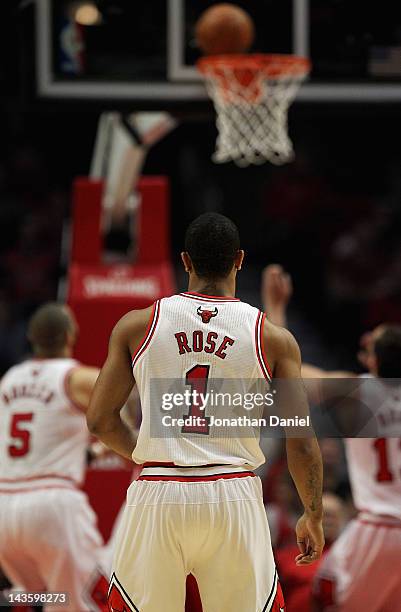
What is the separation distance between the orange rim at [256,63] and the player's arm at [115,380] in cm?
417

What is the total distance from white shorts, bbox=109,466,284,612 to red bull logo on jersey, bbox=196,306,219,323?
0.51 m

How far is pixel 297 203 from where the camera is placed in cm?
1336

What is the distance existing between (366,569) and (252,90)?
12.5 ft

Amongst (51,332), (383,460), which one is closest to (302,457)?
(383,460)

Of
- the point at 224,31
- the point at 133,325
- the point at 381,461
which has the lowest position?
the point at 381,461

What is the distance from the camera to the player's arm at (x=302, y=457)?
3.72 m

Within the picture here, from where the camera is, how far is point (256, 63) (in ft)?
25.0

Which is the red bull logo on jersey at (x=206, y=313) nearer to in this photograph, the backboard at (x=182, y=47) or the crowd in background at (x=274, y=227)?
the backboard at (x=182, y=47)

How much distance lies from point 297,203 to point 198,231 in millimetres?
9693

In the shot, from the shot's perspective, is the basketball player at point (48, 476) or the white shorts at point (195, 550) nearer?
the white shorts at point (195, 550)

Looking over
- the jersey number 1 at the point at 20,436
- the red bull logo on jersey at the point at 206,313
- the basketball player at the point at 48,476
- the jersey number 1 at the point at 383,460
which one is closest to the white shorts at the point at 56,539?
the basketball player at the point at 48,476

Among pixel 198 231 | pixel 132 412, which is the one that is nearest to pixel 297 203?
pixel 132 412

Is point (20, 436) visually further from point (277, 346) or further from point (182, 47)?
point (182, 47)

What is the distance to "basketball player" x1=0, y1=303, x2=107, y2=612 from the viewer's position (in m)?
5.56
